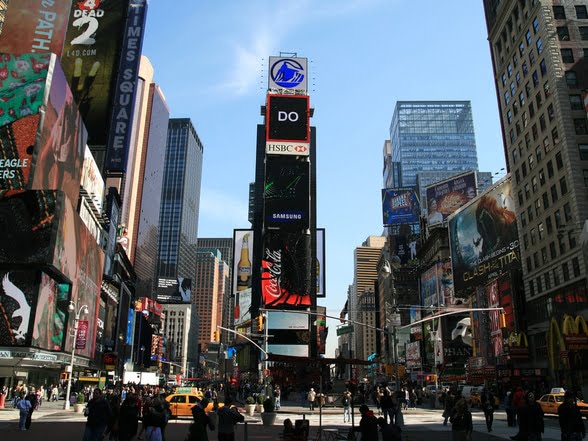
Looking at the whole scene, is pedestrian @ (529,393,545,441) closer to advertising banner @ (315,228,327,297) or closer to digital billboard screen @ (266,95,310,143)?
digital billboard screen @ (266,95,310,143)

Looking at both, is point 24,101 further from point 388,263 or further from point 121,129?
point 388,263

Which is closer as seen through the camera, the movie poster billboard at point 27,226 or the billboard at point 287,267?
the movie poster billboard at point 27,226

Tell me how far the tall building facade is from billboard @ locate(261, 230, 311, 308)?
57450 millimetres

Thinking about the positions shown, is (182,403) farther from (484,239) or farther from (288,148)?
(288,148)

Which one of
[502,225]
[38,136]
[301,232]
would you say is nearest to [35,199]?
[38,136]

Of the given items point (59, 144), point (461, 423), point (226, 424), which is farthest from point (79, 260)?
point (461, 423)

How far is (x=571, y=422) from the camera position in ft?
46.8

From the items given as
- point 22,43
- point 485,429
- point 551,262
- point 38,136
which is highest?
point 22,43

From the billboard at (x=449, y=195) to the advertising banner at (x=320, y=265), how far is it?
114 ft

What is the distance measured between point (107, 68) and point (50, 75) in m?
28.7

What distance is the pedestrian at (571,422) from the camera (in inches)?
555

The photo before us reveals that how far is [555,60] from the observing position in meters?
60.7

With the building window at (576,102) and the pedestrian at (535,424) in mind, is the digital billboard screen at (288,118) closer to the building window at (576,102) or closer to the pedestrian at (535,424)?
the building window at (576,102)

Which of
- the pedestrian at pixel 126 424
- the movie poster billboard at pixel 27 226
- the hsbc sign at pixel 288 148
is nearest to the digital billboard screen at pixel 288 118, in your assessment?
the hsbc sign at pixel 288 148
